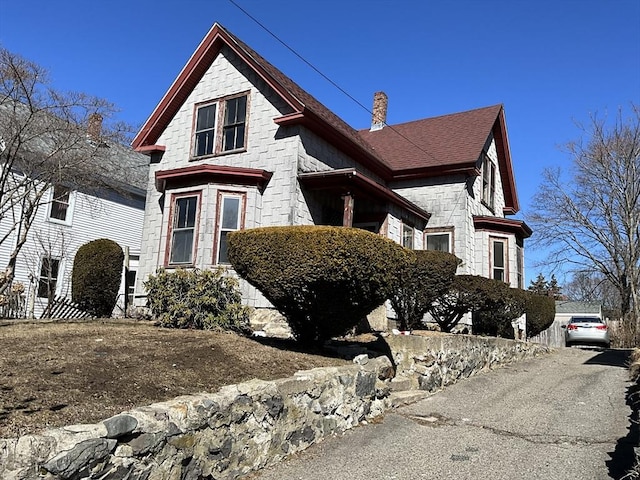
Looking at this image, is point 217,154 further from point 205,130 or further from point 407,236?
point 407,236

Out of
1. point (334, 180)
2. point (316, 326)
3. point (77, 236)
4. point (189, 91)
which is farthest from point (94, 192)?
point (316, 326)

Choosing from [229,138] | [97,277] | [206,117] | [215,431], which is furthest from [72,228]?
[215,431]

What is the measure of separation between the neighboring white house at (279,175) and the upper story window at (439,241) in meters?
0.03

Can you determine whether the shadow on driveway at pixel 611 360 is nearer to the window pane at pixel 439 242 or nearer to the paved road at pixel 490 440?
the paved road at pixel 490 440

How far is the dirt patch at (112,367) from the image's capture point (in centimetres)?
419

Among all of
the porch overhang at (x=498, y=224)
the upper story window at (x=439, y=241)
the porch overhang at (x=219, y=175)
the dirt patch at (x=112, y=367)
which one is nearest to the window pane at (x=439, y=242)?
the upper story window at (x=439, y=241)

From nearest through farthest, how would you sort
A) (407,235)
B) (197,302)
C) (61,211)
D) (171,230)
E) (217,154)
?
(197,302)
(171,230)
(217,154)
(407,235)
(61,211)

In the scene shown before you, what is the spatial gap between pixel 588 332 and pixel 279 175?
1718cm

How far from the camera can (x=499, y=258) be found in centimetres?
1795

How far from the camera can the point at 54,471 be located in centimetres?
337

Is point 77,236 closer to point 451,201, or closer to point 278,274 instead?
point 451,201

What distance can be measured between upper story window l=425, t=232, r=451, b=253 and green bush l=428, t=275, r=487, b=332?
3803mm

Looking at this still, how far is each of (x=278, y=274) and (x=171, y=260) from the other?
21.0 ft

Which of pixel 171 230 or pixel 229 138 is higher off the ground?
pixel 229 138
